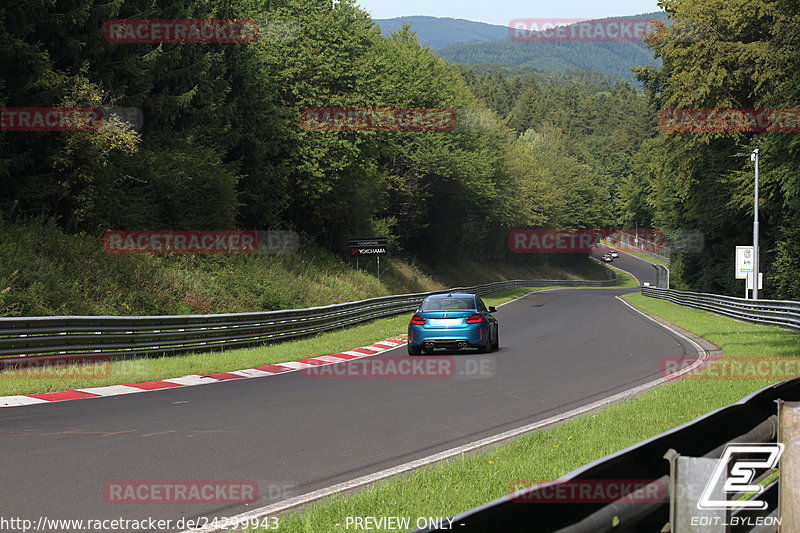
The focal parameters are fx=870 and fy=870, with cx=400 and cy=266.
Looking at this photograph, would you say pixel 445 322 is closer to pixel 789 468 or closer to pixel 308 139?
pixel 789 468

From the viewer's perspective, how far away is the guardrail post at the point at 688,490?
3.21m

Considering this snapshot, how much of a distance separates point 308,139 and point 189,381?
28.9 metres

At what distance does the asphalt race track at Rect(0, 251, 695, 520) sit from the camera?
716cm

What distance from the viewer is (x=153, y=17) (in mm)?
32344

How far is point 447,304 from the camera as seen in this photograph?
2141cm

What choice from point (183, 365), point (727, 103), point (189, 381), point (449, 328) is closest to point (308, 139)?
point (727, 103)

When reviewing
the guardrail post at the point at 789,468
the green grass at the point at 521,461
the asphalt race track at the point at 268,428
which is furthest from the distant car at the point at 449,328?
the guardrail post at the point at 789,468

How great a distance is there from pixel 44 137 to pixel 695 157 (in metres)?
32.4

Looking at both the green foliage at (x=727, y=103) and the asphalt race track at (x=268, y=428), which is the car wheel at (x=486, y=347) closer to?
the asphalt race track at (x=268, y=428)

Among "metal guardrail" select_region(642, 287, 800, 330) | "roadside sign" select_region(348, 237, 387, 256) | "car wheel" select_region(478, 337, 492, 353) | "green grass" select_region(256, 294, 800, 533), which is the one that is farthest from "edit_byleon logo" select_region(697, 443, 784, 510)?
"roadside sign" select_region(348, 237, 387, 256)

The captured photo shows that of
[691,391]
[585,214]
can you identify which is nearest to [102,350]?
[691,391]

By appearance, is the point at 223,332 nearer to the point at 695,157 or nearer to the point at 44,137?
the point at 44,137

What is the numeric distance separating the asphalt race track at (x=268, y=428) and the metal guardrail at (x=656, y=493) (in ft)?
11.7

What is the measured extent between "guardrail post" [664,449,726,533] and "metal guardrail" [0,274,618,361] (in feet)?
48.9
